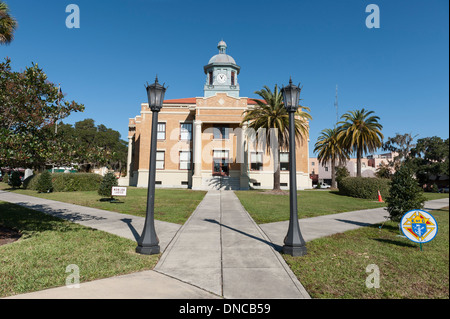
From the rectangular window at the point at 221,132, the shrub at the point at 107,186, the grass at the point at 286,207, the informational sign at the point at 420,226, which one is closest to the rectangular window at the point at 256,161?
the rectangular window at the point at 221,132

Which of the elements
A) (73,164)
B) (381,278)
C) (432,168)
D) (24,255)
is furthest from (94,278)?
(432,168)

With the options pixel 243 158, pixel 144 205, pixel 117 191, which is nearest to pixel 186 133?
pixel 243 158

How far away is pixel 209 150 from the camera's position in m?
33.9

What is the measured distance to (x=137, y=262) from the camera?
5051 mm

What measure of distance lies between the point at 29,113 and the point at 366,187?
2558cm

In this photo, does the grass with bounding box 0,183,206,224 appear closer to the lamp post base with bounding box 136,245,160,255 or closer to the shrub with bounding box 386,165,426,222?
the lamp post base with bounding box 136,245,160,255

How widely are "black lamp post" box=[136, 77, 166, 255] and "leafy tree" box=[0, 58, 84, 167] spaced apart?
2.27 meters

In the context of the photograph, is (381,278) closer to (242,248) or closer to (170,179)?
(242,248)

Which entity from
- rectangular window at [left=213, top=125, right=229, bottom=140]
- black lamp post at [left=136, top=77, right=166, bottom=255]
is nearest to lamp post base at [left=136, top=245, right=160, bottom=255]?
black lamp post at [left=136, top=77, right=166, bottom=255]

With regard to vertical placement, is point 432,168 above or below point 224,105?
below

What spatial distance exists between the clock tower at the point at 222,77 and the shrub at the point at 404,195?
32.1 m

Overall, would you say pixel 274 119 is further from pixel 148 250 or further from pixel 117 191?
pixel 148 250

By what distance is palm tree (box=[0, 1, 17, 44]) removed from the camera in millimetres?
9375
